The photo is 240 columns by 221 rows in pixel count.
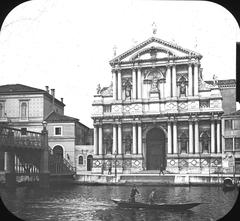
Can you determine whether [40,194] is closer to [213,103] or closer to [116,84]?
[116,84]

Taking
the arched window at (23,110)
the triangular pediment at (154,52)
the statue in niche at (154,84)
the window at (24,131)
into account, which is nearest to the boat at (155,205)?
the window at (24,131)

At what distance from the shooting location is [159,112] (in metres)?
9.80

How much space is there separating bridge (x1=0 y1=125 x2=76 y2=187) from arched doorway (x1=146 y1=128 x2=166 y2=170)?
1740 millimetres

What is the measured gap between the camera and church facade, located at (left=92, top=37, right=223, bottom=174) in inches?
343

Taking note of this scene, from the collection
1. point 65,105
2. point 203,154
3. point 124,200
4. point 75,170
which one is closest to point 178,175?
point 203,154

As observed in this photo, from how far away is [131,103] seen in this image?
909 cm

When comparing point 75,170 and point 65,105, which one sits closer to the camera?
point 65,105

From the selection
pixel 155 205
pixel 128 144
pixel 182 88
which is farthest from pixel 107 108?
pixel 155 205

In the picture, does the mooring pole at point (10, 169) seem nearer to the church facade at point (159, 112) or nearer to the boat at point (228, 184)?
the church facade at point (159, 112)

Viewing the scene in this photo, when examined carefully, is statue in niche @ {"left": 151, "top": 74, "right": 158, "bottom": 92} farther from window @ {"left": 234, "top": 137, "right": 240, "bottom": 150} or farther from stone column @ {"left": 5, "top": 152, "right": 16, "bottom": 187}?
stone column @ {"left": 5, "top": 152, "right": 16, "bottom": 187}

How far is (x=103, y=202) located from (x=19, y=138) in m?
2.32

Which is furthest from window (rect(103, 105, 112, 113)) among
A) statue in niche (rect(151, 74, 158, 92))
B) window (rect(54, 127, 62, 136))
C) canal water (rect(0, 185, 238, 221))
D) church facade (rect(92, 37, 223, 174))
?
canal water (rect(0, 185, 238, 221))

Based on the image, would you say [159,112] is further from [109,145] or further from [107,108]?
[109,145]

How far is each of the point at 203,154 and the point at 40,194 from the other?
3.46 meters
